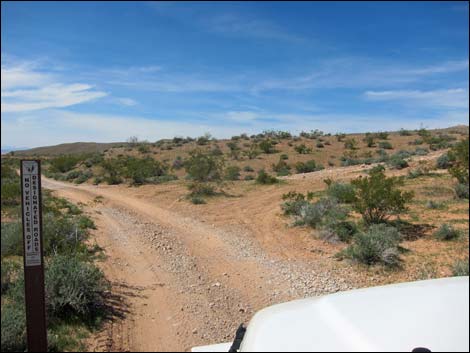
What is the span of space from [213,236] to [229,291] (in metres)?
3.87

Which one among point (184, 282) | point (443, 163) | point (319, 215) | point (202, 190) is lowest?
point (184, 282)

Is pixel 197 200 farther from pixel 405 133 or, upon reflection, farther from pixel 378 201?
pixel 405 133

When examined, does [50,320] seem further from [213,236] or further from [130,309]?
[213,236]

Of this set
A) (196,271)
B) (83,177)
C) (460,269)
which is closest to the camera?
(460,269)

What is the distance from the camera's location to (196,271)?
7801mm

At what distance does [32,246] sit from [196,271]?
402cm

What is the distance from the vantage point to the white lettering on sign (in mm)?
4137

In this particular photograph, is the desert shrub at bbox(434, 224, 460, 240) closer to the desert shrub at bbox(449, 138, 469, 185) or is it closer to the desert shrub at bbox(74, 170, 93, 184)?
the desert shrub at bbox(449, 138, 469, 185)

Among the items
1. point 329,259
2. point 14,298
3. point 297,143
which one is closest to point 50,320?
point 14,298

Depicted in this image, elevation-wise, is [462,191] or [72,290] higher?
[462,191]

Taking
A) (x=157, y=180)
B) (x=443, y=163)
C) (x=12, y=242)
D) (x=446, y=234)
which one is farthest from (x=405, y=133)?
(x=12, y=242)

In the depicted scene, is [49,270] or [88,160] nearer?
[49,270]

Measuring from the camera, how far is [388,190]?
11.3 m

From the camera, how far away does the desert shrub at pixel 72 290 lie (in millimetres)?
5469
